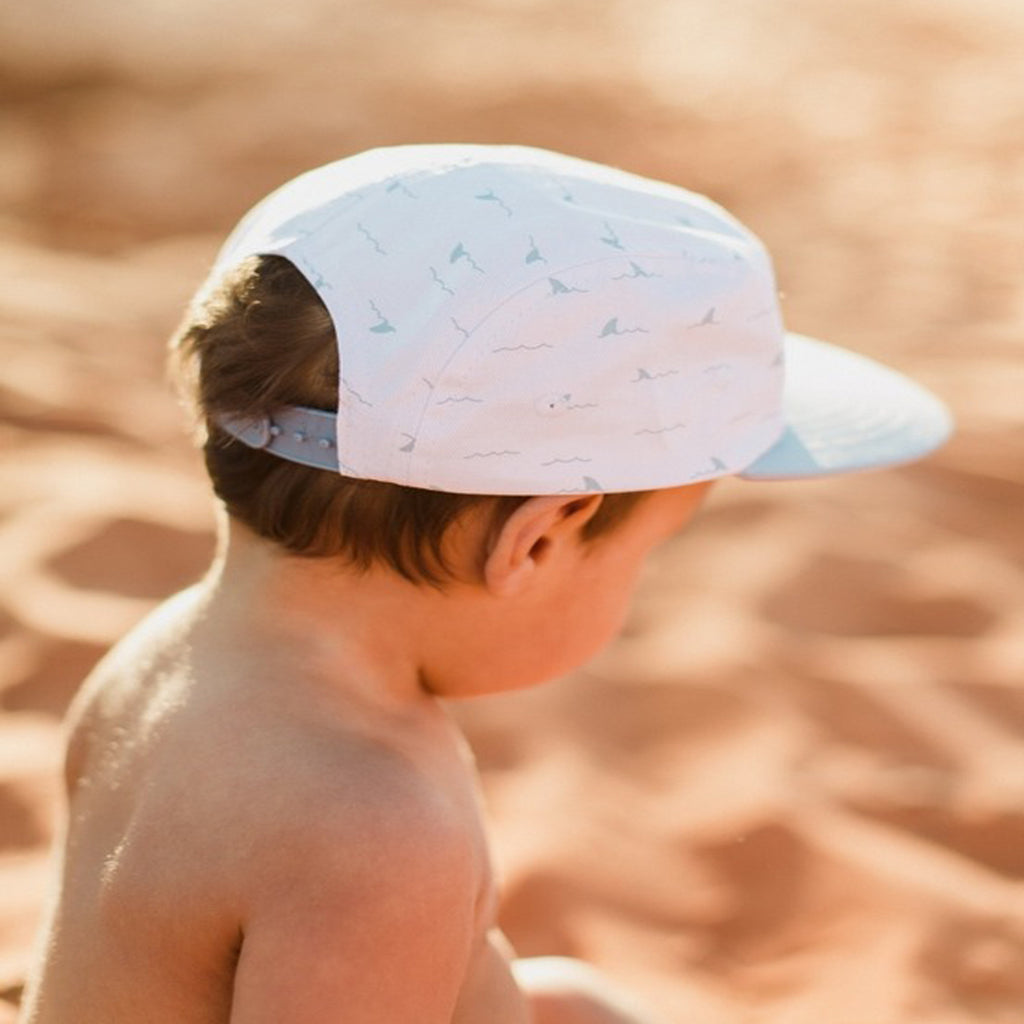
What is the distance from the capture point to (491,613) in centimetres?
157

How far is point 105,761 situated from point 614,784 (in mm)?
1106

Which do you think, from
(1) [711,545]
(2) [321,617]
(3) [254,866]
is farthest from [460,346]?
(1) [711,545]

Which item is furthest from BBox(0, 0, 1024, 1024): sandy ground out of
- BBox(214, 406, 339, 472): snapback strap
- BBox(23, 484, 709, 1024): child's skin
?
BBox(214, 406, 339, 472): snapback strap

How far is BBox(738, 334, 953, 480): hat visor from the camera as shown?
1705 mm

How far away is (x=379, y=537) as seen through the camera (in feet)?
4.94

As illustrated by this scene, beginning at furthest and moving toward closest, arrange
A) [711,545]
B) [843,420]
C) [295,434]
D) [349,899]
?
1. [711,545]
2. [843,420]
3. [295,434]
4. [349,899]

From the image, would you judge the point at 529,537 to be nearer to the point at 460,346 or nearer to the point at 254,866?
the point at 460,346

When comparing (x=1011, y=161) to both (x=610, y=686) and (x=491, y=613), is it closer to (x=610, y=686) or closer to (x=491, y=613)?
(x=610, y=686)

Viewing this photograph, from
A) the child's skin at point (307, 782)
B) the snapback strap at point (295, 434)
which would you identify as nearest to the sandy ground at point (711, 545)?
the child's skin at point (307, 782)

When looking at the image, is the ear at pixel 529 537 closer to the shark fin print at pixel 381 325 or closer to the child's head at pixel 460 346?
the child's head at pixel 460 346

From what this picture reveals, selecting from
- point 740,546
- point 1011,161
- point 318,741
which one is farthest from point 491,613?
point 1011,161

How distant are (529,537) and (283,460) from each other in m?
0.23

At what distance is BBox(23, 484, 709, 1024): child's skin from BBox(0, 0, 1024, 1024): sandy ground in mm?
689

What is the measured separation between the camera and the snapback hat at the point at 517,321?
1413 millimetres
